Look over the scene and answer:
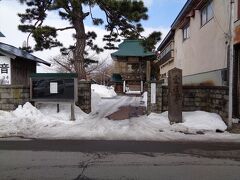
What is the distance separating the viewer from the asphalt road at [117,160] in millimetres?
6441

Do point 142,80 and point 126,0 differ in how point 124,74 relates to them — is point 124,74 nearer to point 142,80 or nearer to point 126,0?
point 142,80

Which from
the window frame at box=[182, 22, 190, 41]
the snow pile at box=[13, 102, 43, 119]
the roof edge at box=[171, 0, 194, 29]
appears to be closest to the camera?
the snow pile at box=[13, 102, 43, 119]

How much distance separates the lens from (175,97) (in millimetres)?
13523

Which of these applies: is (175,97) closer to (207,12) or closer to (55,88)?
(55,88)

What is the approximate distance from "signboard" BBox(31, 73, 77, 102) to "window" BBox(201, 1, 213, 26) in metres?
7.88

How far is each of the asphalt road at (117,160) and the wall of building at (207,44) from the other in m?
6.87

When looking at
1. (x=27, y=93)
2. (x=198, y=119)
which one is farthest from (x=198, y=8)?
(x=27, y=93)

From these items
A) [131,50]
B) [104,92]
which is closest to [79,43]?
[104,92]

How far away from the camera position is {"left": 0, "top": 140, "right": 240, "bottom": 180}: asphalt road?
6441 millimetres

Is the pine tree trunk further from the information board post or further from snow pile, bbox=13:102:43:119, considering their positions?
snow pile, bbox=13:102:43:119

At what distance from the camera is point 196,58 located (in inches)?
837

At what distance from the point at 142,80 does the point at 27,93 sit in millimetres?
22728

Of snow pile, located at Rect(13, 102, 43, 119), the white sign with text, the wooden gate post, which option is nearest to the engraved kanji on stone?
snow pile, located at Rect(13, 102, 43, 119)

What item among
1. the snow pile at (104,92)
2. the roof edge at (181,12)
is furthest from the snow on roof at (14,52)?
the snow pile at (104,92)
